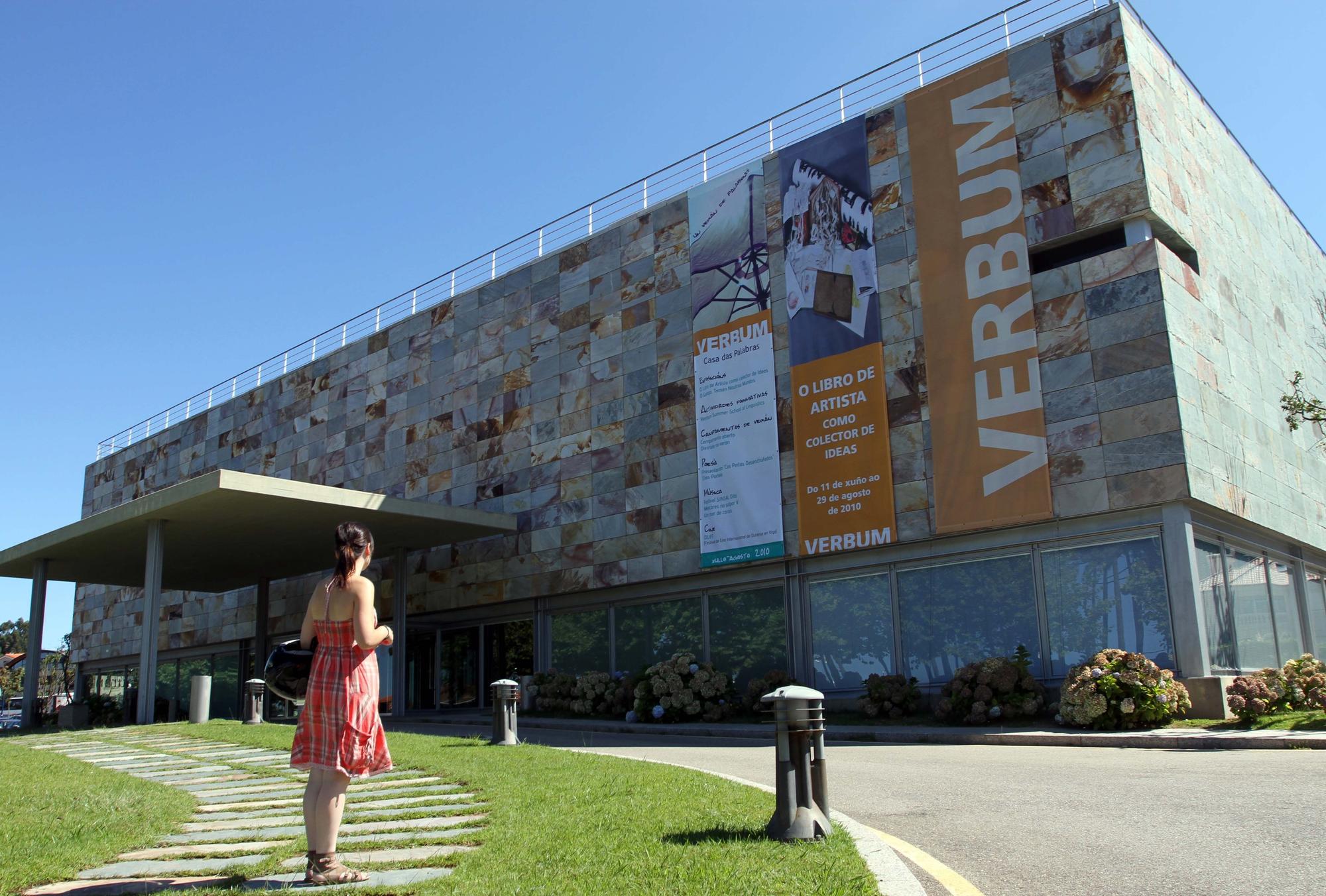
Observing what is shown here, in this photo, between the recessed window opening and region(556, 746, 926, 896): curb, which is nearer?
region(556, 746, 926, 896): curb

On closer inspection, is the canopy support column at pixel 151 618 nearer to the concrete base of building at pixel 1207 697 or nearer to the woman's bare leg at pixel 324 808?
the woman's bare leg at pixel 324 808

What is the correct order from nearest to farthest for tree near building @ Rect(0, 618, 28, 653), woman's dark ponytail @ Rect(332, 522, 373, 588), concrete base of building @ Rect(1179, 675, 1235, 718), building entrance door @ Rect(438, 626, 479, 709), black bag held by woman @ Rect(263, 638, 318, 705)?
woman's dark ponytail @ Rect(332, 522, 373, 588) < black bag held by woman @ Rect(263, 638, 318, 705) < concrete base of building @ Rect(1179, 675, 1235, 718) < building entrance door @ Rect(438, 626, 479, 709) < tree near building @ Rect(0, 618, 28, 653)

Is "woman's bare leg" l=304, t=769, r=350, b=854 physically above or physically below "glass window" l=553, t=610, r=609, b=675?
below

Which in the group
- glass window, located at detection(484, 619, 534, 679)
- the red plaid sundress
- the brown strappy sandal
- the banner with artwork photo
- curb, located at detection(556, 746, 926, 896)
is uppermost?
the banner with artwork photo

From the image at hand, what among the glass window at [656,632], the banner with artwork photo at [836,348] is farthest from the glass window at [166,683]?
the banner with artwork photo at [836,348]

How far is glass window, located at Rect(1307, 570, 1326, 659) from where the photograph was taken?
22.4 meters

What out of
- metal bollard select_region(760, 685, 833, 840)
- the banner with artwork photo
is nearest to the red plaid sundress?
metal bollard select_region(760, 685, 833, 840)

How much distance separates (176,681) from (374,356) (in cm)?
1693

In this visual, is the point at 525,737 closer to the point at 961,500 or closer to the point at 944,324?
the point at 961,500

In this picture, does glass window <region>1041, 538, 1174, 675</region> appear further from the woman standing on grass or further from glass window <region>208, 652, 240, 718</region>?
glass window <region>208, 652, 240, 718</region>

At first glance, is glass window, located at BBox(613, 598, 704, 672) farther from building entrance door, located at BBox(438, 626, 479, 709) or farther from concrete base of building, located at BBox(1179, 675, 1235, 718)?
concrete base of building, located at BBox(1179, 675, 1235, 718)

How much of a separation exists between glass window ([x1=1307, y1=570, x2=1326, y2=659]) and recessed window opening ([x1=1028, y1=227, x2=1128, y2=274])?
940cm

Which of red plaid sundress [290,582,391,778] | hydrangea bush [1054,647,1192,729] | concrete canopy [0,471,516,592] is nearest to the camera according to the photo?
red plaid sundress [290,582,391,778]

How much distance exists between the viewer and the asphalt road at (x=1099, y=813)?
546 cm
